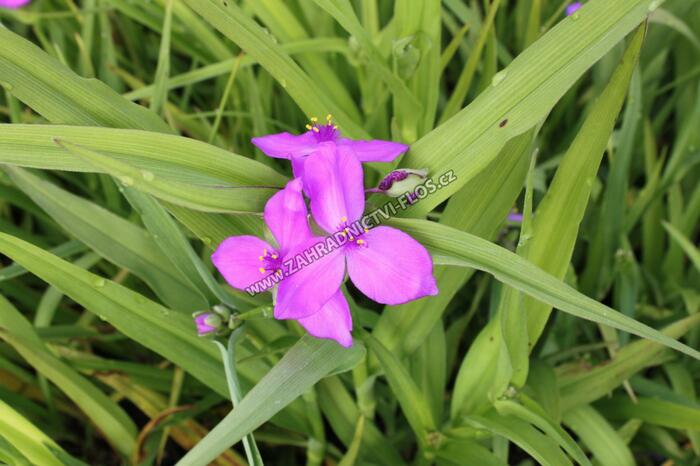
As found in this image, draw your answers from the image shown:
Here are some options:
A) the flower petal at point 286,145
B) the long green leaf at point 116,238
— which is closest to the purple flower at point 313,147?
the flower petal at point 286,145

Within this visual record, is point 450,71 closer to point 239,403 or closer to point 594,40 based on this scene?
point 594,40

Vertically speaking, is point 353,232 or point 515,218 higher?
point 515,218

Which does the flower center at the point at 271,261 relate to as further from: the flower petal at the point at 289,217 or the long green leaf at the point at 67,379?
the long green leaf at the point at 67,379

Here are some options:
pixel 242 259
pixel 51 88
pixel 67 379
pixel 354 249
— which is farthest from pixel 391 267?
pixel 67 379

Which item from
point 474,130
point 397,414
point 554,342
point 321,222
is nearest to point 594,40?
point 474,130

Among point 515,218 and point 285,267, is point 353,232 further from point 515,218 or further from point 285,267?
point 515,218

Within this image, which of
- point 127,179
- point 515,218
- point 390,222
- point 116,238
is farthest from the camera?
point 515,218

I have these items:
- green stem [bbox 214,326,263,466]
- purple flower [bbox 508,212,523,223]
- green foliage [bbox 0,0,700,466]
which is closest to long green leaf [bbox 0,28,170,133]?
green foliage [bbox 0,0,700,466]

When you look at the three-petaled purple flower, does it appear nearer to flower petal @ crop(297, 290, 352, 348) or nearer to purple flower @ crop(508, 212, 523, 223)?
flower petal @ crop(297, 290, 352, 348)
